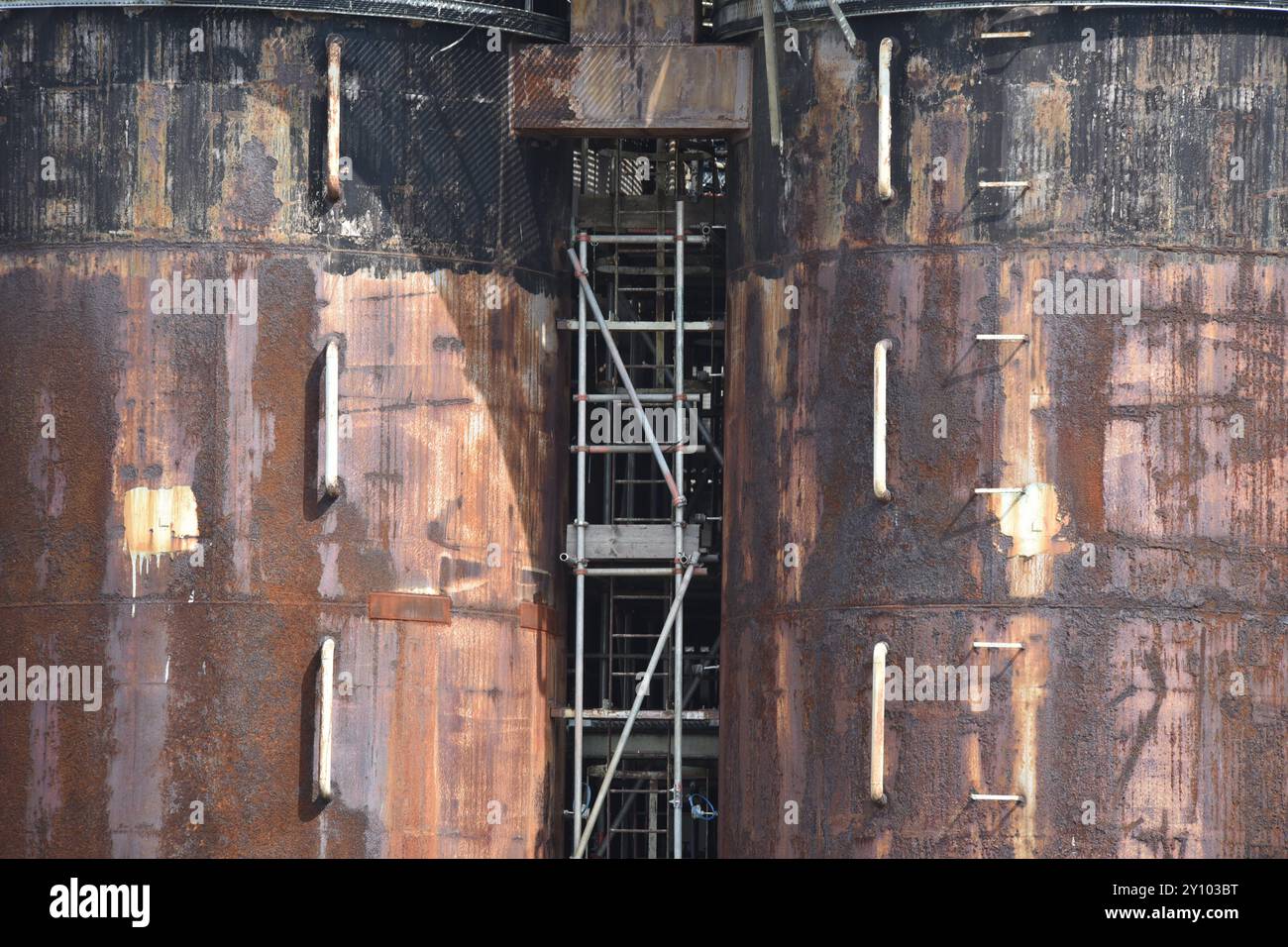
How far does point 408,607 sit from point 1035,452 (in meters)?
6.51

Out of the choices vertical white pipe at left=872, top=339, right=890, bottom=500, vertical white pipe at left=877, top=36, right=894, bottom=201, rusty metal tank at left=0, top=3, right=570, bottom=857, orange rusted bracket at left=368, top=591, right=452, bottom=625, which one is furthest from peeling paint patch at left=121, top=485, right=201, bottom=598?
vertical white pipe at left=877, top=36, right=894, bottom=201

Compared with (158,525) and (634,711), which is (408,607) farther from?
(634,711)

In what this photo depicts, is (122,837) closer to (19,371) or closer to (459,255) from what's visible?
(19,371)

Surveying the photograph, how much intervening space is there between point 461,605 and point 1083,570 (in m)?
6.39

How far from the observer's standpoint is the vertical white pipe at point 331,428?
28688mm

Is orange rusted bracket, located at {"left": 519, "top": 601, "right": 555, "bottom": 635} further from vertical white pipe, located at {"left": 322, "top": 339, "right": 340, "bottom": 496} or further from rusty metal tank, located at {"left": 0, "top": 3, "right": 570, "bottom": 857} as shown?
vertical white pipe, located at {"left": 322, "top": 339, "right": 340, "bottom": 496}

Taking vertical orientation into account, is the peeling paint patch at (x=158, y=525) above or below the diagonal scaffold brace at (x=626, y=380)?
below

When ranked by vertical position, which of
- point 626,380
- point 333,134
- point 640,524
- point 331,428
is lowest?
point 640,524

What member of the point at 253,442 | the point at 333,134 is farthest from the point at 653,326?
the point at 253,442

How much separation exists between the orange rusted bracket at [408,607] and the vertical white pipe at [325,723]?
66cm

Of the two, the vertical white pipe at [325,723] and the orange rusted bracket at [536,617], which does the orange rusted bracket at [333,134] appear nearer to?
the vertical white pipe at [325,723]

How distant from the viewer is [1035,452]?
1102 inches

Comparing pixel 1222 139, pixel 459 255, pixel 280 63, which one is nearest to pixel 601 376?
pixel 459 255

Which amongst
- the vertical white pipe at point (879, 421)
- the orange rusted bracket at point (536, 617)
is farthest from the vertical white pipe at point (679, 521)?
the vertical white pipe at point (879, 421)
